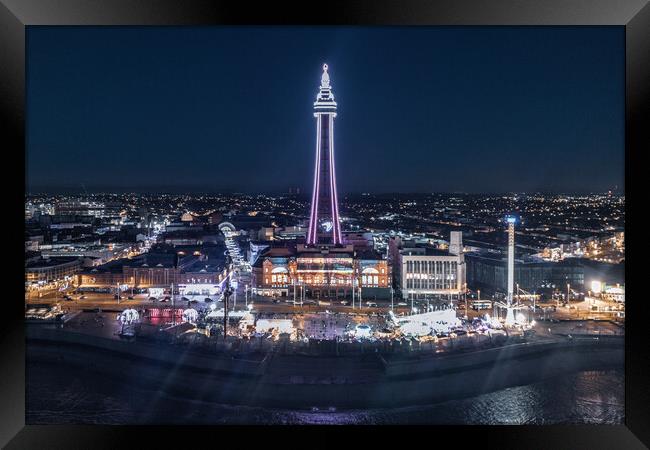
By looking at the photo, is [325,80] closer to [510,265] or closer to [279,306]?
[279,306]

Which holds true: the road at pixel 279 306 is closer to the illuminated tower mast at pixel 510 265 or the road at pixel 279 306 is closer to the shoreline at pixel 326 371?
the illuminated tower mast at pixel 510 265

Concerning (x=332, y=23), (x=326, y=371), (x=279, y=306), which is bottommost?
(x=326, y=371)

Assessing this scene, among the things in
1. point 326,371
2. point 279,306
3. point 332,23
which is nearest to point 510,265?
point 279,306

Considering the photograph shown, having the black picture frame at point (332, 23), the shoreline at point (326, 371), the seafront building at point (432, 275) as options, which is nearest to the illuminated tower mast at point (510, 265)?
the seafront building at point (432, 275)

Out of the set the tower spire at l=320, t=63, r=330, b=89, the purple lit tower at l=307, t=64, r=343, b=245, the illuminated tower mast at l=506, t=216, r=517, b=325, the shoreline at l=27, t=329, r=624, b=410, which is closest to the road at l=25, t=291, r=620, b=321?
the illuminated tower mast at l=506, t=216, r=517, b=325

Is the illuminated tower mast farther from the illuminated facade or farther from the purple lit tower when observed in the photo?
the purple lit tower

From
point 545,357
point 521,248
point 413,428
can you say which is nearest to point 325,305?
A: point 545,357
